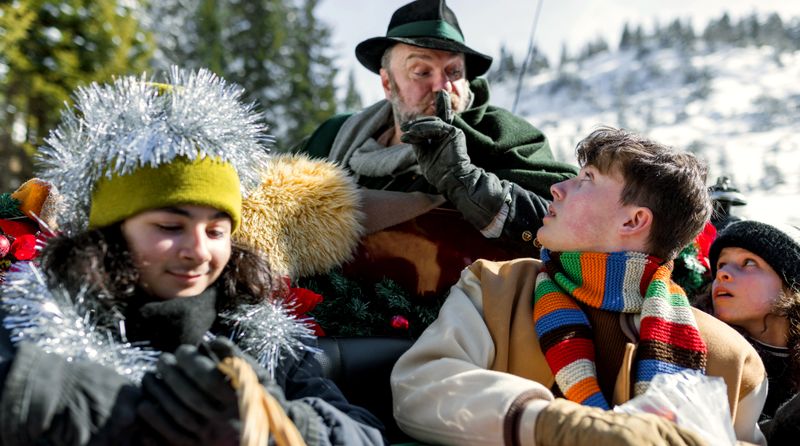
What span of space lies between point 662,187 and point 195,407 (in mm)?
1322

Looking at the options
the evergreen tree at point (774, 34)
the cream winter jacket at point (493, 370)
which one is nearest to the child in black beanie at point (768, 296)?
the cream winter jacket at point (493, 370)

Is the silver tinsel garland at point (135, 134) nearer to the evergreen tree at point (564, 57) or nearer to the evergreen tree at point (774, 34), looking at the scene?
the evergreen tree at point (774, 34)

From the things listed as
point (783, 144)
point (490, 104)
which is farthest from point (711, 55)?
point (490, 104)

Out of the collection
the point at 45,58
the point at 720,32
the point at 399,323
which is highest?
the point at 720,32

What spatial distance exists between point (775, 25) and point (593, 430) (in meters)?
36.7

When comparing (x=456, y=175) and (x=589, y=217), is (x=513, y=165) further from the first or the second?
(x=589, y=217)

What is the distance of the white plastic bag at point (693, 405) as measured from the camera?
1394 millimetres

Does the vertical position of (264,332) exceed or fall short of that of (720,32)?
it falls short

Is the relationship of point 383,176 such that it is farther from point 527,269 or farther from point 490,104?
point 527,269

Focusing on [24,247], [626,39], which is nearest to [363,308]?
[24,247]

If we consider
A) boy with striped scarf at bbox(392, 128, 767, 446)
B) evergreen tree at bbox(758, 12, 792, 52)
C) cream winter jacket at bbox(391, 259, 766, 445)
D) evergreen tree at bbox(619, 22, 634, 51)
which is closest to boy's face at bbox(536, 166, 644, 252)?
boy with striped scarf at bbox(392, 128, 767, 446)

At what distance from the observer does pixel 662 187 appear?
1.86m

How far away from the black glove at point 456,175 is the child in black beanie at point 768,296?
0.76m

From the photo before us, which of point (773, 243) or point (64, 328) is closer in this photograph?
point (64, 328)
